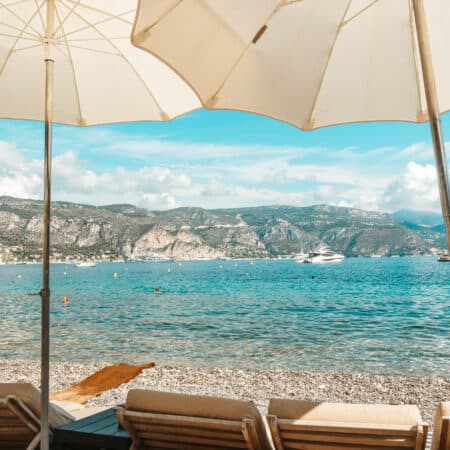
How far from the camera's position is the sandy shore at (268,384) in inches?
412

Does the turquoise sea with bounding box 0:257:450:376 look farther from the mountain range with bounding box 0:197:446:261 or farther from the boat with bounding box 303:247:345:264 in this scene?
the mountain range with bounding box 0:197:446:261

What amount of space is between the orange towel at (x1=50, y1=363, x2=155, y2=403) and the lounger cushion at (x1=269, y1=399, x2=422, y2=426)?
6658 mm

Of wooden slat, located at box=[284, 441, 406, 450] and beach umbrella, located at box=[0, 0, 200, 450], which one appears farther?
beach umbrella, located at box=[0, 0, 200, 450]

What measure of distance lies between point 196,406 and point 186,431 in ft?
0.67

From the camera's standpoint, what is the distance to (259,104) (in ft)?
11.3

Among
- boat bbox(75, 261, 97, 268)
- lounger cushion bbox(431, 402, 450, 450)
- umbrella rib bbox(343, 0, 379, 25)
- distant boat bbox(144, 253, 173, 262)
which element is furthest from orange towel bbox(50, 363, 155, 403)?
distant boat bbox(144, 253, 173, 262)

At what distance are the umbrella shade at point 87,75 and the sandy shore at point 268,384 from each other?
19.9ft

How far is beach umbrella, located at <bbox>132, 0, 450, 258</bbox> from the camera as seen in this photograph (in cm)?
287

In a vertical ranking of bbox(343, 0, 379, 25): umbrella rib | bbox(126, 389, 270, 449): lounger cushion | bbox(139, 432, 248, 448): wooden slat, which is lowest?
bbox(139, 432, 248, 448): wooden slat

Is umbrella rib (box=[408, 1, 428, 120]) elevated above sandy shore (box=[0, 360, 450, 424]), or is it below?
above

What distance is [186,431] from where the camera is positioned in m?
3.04

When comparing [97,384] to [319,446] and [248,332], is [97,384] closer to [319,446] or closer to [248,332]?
[319,446]

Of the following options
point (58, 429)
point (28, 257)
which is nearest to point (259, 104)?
point (58, 429)

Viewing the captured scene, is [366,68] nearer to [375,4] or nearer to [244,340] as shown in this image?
[375,4]
